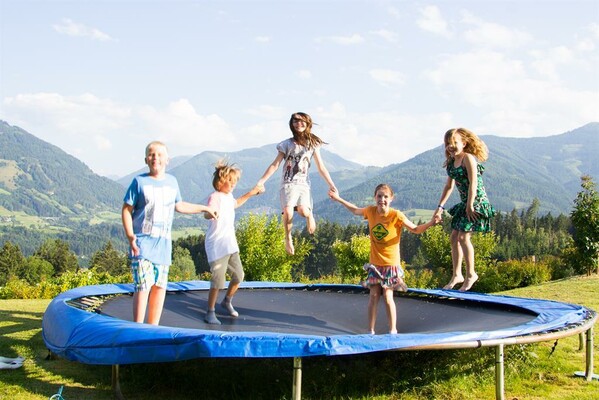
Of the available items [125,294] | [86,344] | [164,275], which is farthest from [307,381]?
[125,294]

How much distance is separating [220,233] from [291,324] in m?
0.92

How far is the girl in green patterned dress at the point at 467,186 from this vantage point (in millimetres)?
4527

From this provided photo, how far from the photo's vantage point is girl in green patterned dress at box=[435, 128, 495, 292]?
14.9ft

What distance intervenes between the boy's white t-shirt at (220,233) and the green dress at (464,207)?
66.4 inches

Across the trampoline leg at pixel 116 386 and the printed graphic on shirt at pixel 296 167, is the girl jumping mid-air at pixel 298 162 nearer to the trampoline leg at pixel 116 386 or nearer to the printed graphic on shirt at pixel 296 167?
the printed graphic on shirt at pixel 296 167

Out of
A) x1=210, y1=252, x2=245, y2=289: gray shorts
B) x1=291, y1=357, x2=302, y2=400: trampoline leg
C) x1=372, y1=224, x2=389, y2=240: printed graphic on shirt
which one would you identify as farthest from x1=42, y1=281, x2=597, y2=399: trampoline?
x1=372, y1=224, x2=389, y2=240: printed graphic on shirt

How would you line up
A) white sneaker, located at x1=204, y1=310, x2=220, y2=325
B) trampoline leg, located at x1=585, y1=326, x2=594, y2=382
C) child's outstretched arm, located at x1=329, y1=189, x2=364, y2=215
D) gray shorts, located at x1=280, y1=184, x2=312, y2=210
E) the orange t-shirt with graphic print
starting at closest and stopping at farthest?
1. trampoline leg, located at x1=585, y1=326, x2=594, y2=382
2. the orange t-shirt with graphic print
3. child's outstretched arm, located at x1=329, y1=189, x2=364, y2=215
4. white sneaker, located at x1=204, y1=310, x2=220, y2=325
5. gray shorts, located at x1=280, y1=184, x2=312, y2=210

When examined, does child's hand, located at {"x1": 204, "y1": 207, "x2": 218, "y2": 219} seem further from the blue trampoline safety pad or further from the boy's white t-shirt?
the blue trampoline safety pad

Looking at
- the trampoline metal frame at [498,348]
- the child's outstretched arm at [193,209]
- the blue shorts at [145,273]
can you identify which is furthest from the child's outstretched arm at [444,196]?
the blue shorts at [145,273]

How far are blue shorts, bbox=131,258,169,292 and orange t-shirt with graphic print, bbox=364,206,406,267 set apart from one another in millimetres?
1308

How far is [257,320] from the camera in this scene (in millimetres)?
4488

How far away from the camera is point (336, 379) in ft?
11.1

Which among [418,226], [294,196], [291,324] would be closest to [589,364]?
[418,226]

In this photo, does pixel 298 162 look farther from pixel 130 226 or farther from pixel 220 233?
pixel 130 226
